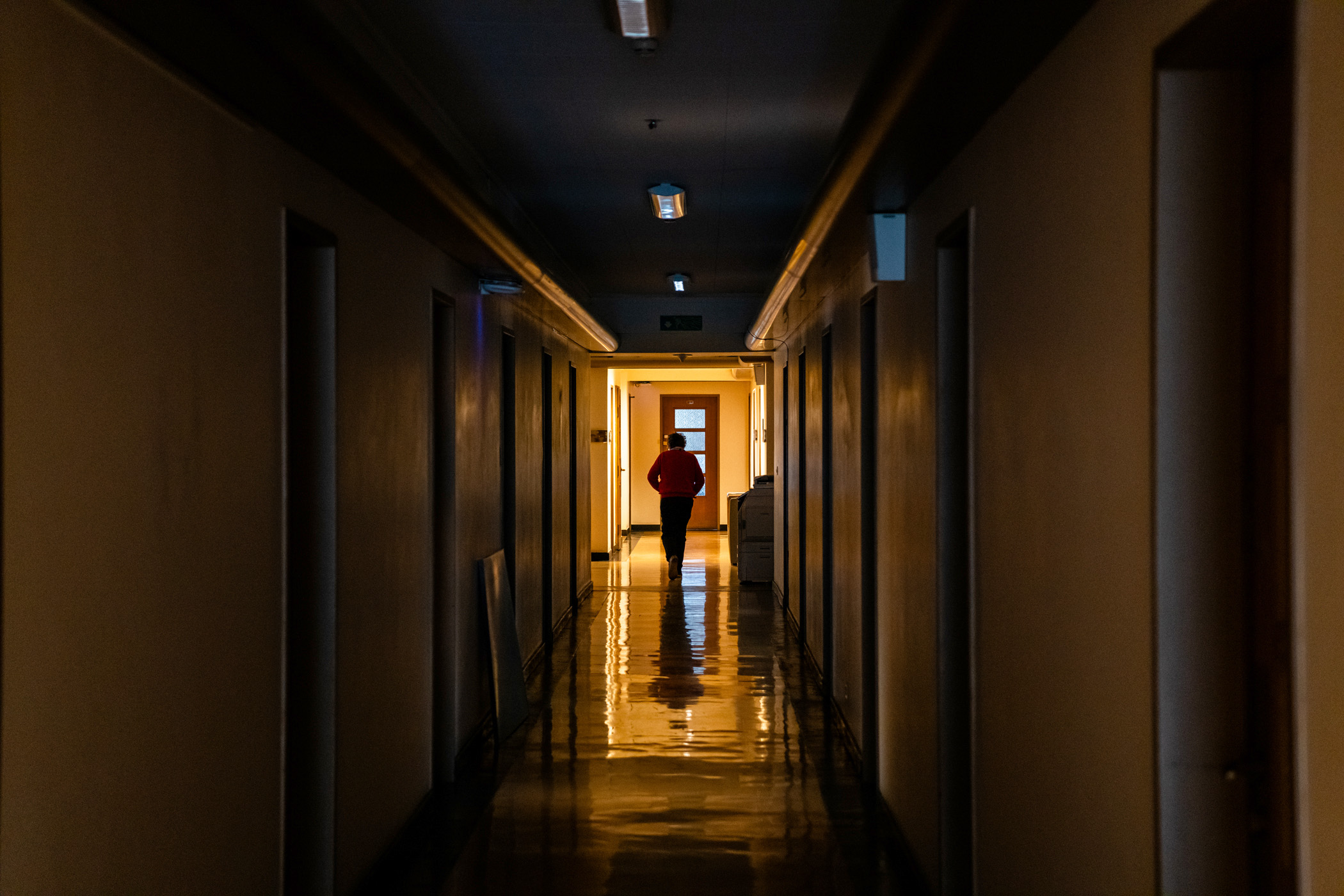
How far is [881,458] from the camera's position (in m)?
4.52

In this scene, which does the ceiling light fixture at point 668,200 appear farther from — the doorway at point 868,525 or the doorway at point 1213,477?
the doorway at point 1213,477

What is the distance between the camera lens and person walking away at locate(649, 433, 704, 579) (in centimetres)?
1156

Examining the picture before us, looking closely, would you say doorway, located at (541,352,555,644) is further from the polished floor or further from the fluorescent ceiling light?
the fluorescent ceiling light

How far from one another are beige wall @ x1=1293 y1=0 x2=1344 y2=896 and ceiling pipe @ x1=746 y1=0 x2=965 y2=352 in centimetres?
79

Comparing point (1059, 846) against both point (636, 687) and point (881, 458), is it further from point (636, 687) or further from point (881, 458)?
point (636, 687)

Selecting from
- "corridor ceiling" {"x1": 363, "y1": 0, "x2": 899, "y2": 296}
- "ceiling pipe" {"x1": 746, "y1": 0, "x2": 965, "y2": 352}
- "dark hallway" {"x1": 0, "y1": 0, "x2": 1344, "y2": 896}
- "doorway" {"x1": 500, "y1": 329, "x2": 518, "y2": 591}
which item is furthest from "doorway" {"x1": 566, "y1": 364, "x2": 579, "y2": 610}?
"ceiling pipe" {"x1": 746, "y1": 0, "x2": 965, "y2": 352}

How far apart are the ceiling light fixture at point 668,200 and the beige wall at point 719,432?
1318cm

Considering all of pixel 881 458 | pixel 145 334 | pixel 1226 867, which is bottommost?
pixel 1226 867

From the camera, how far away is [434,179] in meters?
3.37

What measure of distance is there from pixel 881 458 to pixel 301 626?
243 centimetres

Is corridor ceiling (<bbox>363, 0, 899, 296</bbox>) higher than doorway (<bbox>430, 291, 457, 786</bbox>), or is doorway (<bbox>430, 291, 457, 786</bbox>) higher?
corridor ceiling (<bbox>363, 0, 899, 296</bbox>)

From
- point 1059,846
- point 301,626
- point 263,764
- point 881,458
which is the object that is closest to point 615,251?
point 881,458

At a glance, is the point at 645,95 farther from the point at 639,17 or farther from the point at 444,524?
the point at 444,524

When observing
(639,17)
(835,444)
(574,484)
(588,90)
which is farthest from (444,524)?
(574,484)
